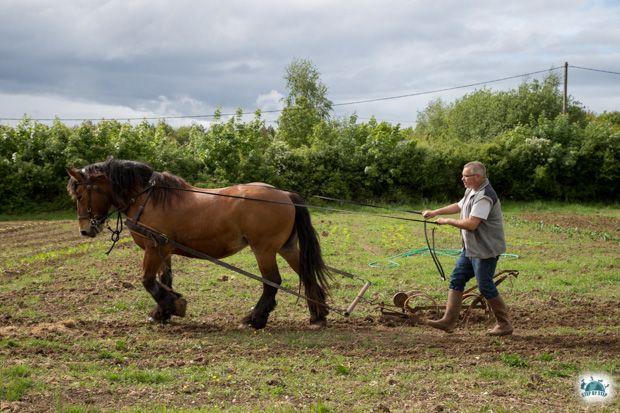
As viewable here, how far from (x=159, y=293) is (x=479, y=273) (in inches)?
153

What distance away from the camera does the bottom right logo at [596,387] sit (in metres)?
5.23

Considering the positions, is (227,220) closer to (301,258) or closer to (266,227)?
(266,227)

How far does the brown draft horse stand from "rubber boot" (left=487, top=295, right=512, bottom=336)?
2038 mm

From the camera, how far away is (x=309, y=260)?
7.82 meters

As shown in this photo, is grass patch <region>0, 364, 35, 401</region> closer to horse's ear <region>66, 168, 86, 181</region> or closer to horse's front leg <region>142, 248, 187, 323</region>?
horse's front leg <region>142, 248, 187, 323</region>

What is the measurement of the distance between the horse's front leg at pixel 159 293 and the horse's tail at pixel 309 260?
160 centimetres

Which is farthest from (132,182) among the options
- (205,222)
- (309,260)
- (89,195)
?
(309,260)

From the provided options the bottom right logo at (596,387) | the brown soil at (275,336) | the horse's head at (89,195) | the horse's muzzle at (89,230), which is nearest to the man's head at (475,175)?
the brown soil at (275,336)

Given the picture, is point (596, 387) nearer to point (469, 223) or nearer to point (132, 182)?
point (469, 223)

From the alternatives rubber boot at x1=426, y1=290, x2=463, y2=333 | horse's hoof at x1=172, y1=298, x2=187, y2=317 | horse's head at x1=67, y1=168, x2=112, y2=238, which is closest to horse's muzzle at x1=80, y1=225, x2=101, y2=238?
horse's head at x1=67, y1=168, x2=112, y2=238

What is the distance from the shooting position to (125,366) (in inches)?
244

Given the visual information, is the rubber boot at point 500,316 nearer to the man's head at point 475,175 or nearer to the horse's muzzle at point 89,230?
the man's head at point 475,175

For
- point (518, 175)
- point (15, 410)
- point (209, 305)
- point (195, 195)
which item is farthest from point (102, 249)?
point (518, 175)

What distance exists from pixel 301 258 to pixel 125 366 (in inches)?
101
